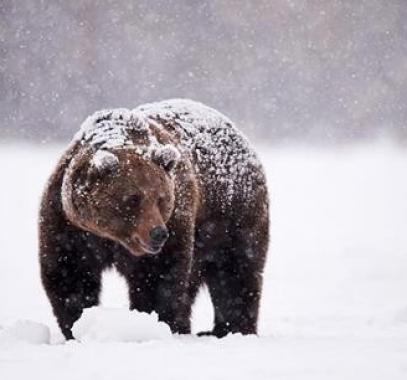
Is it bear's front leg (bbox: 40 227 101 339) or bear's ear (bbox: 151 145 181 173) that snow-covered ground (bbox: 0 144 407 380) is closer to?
bear's front leg (bbox: 40 227 101 339)

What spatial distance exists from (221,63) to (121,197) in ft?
150

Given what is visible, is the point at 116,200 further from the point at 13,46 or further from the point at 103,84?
the point at 13,46

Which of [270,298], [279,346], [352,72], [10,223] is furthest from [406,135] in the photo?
[279,346]

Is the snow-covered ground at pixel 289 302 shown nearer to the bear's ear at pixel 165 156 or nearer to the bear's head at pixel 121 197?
the bear's head at pixel 121 197

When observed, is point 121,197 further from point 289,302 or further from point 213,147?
point 289,302

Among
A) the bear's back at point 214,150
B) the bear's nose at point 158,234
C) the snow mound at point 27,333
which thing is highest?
the bear's back at point 214,150

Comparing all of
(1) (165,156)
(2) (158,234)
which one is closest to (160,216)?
(2) (158,234)

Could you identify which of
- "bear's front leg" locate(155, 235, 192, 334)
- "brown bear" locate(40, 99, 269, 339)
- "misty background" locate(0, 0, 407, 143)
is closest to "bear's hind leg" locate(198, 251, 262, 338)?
"brown bear" locate(40, 99, 269, 339)

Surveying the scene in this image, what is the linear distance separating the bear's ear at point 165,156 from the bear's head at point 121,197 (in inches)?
0.7

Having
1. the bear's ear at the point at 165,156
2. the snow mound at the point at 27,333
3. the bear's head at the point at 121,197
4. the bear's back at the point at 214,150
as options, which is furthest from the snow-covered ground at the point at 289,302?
the bear's back at the point at 214,150

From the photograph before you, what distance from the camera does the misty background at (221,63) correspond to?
41.3m

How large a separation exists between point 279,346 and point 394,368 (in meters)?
0.69

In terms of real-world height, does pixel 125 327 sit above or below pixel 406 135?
below

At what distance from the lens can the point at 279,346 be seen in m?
3.37
